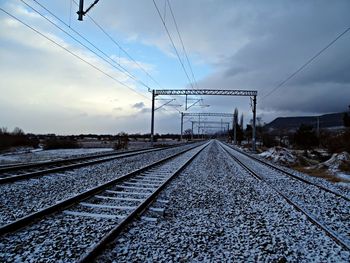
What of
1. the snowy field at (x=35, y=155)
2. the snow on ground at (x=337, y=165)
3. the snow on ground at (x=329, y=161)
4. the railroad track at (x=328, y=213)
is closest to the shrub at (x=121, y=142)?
the snowy field at (x=35, y=155)

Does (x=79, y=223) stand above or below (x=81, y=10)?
below

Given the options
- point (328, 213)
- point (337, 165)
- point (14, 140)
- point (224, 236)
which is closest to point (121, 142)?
point (14, 140)

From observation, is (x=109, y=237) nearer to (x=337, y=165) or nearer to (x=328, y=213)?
(x=328, y=213)

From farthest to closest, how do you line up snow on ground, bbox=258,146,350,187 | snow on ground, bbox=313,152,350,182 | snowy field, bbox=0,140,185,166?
snowy field, bbox=0,140,185,166 < snow on ground, bbox=313,152,350,182 < snow on ground, bbox=258,146,350,187

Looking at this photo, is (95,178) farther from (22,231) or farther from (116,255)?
(116,255)

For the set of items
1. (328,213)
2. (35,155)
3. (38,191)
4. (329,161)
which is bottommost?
(328,213)

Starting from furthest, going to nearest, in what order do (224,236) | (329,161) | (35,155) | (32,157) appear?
(35,155) < (32,157) < (329,161) < (224,236)

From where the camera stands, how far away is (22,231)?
5.20m

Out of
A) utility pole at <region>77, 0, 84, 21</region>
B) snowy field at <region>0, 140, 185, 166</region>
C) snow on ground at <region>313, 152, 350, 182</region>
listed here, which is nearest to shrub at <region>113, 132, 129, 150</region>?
snowy field at <region>0, 140, 185, 166</region>

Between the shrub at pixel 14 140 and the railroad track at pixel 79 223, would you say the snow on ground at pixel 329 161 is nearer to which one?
the railroad track at pixel 79 223

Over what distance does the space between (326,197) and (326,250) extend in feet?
18.0

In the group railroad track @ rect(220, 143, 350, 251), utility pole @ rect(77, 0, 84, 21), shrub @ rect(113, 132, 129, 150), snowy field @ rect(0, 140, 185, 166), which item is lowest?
railroad track @ rect(220, 143, 350, 251)

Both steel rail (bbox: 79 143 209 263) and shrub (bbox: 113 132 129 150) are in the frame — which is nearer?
steel rail (bbox: 79 143 209 263)

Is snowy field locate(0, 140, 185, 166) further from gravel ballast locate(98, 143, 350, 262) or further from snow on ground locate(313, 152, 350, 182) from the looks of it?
snow on ground locate(313, 152, 350, 182)
